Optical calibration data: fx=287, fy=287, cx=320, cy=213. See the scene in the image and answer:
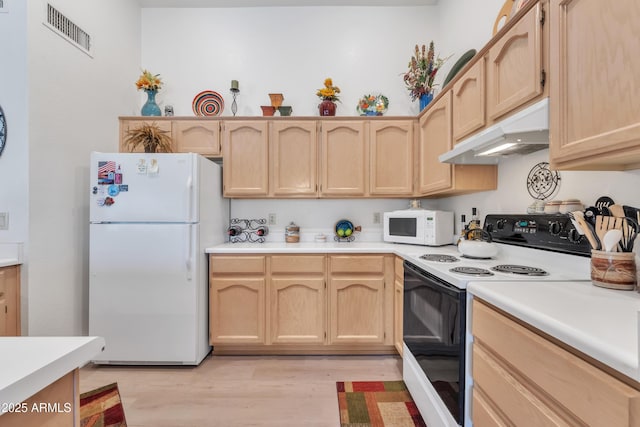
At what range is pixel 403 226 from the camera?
8.30 ft

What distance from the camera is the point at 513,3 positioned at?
1675mm

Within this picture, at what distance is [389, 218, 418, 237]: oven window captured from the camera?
2422 mm

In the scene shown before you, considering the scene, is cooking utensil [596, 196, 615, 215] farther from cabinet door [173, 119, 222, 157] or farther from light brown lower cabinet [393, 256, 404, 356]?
cabinet door [173, 119, 222, 157]

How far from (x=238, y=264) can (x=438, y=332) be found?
1533 millimetres

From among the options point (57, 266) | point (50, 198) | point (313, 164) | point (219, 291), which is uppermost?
point (313, 164)

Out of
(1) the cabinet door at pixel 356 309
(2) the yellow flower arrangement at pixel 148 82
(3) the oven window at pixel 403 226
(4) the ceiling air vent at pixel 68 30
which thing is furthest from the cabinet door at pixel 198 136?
(3) the oven window at pixel 403 226

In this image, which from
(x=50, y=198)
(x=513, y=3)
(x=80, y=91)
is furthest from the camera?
(x=80, y=91)

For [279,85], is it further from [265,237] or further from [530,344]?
[530,344]

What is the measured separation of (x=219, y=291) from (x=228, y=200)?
0.92 metres

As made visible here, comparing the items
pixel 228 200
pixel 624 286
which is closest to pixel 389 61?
pixel 228 200

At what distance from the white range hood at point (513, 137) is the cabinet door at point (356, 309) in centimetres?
113

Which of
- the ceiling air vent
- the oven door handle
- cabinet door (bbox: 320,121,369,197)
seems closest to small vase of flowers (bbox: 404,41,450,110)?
cabinet door (bbox: 320,121,369,197)

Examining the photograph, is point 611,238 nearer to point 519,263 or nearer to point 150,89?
point 519,263

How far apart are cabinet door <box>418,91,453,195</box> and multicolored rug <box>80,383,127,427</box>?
2.49 metres
